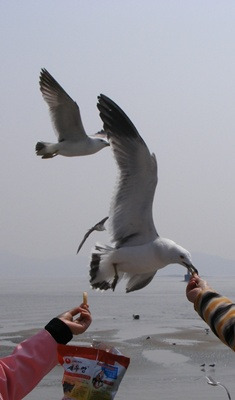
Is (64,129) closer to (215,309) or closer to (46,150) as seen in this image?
(46,150)

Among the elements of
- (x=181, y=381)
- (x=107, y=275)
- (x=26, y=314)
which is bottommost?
(x=26, y=314)

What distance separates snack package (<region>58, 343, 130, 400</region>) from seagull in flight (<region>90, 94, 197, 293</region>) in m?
3.31

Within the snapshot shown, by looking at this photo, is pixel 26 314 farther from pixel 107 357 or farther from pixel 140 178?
pixel 107 357

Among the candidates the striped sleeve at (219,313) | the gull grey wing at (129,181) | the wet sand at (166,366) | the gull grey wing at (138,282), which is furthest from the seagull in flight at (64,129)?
the wet sand at (166,366)

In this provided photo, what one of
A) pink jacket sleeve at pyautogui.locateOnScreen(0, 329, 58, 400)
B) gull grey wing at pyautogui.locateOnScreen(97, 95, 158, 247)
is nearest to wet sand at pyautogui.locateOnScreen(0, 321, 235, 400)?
gull grey wing at pyautogui.locateOnScreen(97, 95, 158, 247)

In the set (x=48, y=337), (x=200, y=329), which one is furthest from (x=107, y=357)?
(x=200, y=329)

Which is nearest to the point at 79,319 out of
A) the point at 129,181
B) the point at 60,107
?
the point at 129,181

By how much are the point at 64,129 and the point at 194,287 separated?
28.9 feet

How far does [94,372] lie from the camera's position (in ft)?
7.91

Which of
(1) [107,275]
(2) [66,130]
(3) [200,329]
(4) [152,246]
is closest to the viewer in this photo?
(4) [152,246]

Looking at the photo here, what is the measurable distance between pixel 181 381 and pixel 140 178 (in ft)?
42.9

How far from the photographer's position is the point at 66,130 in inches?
447

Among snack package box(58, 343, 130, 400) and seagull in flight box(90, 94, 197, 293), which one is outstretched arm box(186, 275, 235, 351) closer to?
snack package box(58, 343, 130, 400)

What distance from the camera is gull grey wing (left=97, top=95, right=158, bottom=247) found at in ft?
21.9
